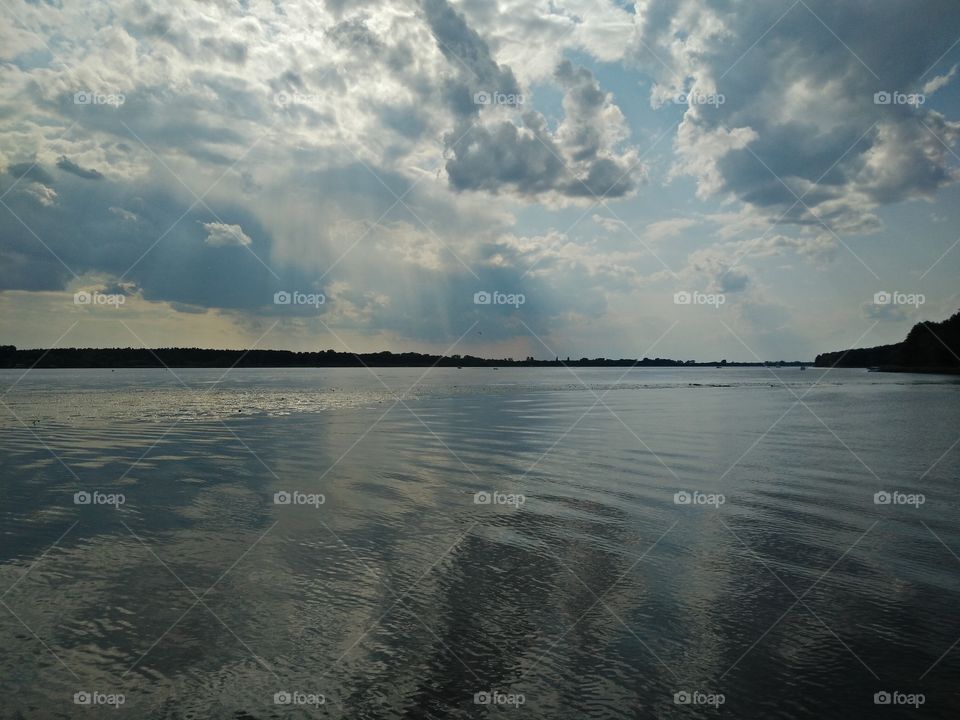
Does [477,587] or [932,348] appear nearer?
[477,587]

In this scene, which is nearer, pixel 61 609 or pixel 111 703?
pixel 111 703

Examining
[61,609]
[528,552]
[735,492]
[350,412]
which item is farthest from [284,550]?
[350,412]

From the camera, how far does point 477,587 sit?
12336 millimetres

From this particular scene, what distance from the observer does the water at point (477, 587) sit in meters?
8.75

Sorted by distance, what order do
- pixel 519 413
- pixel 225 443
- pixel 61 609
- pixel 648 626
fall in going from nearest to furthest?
pixel 648 626 < pixel 61 609 < pixel 225 443 < pixel 519 413

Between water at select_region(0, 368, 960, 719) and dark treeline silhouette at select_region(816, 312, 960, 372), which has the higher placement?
dark treeline silhouette at select_region(816, 312, 960, 372)

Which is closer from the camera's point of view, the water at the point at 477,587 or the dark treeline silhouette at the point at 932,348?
the water at the point at 477,587

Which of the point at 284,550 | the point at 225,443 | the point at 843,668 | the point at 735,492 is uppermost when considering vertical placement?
the point at 225,443

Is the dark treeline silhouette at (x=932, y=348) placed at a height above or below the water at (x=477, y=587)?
above

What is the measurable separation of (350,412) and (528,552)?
40769mm

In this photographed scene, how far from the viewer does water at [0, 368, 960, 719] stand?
28.7 ft

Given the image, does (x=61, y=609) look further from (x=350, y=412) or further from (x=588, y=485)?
(x=350, y=412)

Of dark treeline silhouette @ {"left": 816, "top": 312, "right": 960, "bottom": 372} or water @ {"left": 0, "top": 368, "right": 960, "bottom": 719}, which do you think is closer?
water @ {"left": 0, "top": 368, "right": 960, "bottom": 719}

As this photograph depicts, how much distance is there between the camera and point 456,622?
10.7 meters
